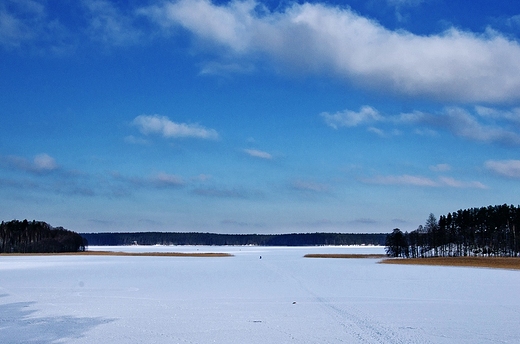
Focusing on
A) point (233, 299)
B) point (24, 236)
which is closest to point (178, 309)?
point (233, 299)

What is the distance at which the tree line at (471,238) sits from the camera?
82625 mm

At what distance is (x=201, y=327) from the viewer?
14.1m

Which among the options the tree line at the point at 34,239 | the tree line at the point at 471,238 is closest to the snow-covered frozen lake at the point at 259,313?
the tree line at the point at 471,238

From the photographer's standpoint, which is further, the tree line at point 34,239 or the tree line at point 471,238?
the tree line at point 34,239

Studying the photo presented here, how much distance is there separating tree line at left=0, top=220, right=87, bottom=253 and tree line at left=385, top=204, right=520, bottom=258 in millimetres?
69627

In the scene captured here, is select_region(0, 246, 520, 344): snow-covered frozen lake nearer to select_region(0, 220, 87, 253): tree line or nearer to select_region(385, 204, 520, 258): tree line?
select_region(385, 204, 520, 258): tree line

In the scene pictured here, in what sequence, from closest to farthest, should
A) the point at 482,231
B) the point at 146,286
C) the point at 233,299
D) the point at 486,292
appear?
the point at 233,299
the point at 486,292
the point at 146,286
the point at 482,231

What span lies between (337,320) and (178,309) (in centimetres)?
591

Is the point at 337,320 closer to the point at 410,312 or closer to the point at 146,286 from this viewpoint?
the point at 410,312

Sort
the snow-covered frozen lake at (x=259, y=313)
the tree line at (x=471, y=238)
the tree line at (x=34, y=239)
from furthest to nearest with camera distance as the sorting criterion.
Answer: the tree line at (x=34, y=239) < the tree line at (x=471, y=238) < the snow-covered frozen lake at (x=259, y=313)

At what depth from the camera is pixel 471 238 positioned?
9075 centimetres

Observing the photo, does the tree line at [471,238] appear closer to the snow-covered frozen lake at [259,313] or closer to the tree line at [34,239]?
the snow-covered frozen lake at [259,313]

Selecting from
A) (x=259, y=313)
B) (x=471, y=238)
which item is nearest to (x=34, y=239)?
(x=471, y=238)

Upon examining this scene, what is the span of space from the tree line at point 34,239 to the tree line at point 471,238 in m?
69.6
